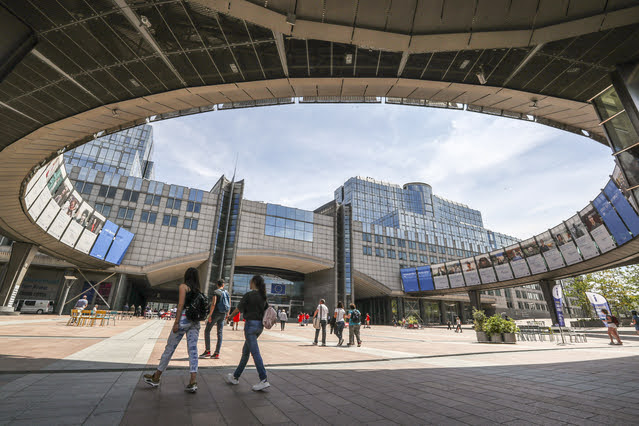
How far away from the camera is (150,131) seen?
290 feet

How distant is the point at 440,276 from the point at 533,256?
1519 cm

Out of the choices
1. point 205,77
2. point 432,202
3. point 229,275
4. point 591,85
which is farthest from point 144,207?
point 432,202

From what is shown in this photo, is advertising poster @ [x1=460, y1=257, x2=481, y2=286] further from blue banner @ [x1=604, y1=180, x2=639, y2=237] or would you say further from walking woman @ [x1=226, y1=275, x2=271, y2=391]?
walking woman @ [x1=226, y1=275, x2=271, y2=391]

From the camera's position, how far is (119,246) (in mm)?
32469

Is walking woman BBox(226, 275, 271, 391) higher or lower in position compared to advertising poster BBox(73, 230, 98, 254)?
lower

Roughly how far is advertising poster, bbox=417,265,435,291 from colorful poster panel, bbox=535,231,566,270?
18.1 meters

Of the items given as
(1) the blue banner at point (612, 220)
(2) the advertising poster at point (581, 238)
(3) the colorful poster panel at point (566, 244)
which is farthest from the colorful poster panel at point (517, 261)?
(1) the blue banner at point (612, 220)

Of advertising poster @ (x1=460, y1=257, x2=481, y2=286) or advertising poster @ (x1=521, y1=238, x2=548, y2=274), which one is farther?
advertising poster @ (x1=460, y1=257, x2=481, y2=286)

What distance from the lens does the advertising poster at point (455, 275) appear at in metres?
43.2

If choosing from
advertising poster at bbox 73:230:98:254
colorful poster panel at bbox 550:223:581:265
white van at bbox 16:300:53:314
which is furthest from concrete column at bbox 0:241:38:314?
colorful poster panel at bbox 550:223:581:265

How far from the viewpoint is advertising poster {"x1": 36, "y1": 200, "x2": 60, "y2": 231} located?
19.8 meters

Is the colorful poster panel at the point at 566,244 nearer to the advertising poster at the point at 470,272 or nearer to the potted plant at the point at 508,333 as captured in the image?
the advertising poster at the point at 470,272

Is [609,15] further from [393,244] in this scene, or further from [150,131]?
[150,131]

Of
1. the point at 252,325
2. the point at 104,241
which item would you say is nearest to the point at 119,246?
the point at 104,241
